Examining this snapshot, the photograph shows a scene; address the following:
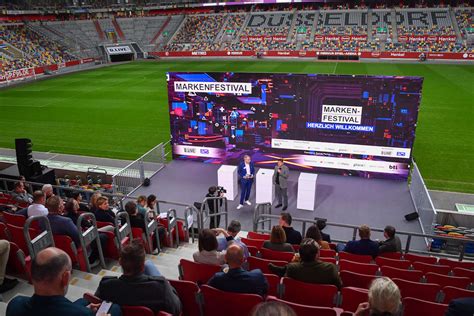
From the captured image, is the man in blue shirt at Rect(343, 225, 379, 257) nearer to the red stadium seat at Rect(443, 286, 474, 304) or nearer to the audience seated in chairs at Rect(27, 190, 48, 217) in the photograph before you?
the red stadium seat at Rect(443, 286, 474, 304)

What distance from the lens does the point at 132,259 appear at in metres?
3.81

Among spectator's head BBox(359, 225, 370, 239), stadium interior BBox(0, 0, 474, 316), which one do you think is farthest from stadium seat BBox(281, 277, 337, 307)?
spectator's head BBox(359, 225, 370, 239)

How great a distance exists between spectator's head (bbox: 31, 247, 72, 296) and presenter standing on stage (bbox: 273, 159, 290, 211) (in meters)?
8.60

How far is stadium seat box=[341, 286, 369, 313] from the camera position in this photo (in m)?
4.42

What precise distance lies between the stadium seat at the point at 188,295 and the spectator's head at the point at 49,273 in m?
1.55

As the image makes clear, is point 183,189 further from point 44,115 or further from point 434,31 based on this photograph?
point 434,31

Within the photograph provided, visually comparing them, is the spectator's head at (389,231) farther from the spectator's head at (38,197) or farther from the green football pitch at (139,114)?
the green football pitch at (139,114)

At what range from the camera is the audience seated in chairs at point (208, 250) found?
5.07 meters

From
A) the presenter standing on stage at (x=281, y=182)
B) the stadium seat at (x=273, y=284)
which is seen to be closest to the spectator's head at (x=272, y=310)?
the stadium seat at (x=273, y=284)

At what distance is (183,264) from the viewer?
16.7 ft

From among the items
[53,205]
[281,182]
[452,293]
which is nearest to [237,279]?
[452,293]

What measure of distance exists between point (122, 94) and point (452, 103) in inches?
879

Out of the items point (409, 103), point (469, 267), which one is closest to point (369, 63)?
point (409, 103)

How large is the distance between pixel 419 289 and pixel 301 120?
9.24 m
